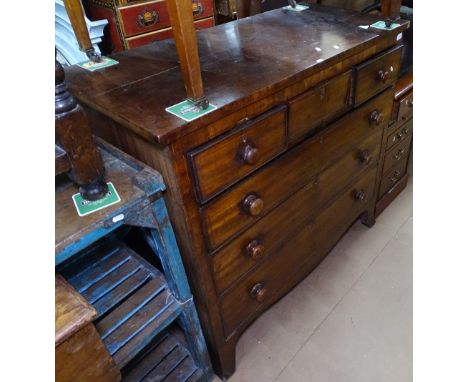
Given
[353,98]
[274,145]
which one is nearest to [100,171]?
[274,145]

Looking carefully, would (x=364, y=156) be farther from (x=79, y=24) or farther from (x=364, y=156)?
(x=79, y=24)

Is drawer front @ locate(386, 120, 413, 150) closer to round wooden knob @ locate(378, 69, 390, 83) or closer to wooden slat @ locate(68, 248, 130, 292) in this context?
round wooden knob @ locate(378, 69, 390, 83)

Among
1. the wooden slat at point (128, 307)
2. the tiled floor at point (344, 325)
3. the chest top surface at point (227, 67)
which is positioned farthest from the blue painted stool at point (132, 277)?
the tiled floor at point (344, 325)

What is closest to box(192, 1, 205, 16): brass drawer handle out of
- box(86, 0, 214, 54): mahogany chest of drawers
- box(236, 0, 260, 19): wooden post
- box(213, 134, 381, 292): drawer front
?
box(86, 0, 214, 54): mahogany chest of drawers

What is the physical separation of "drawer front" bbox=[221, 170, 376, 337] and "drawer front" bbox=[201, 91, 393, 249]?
0.22 meters

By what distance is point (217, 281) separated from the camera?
103cm

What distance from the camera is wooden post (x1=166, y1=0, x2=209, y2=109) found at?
67 centimetres

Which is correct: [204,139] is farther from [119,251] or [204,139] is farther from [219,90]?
[119,251]

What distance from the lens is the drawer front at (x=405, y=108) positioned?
152 centimetres

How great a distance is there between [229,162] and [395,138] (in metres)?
1.06

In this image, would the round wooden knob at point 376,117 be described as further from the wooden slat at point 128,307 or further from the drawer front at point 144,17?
the drawer front at point 144,17

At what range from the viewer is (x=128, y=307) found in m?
0.96

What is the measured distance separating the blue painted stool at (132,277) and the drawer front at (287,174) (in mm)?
128

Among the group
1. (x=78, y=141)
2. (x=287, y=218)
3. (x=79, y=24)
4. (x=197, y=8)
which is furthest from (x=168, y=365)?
(x=197, y=8)
